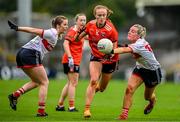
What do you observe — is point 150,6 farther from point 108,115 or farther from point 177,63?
point 108,115

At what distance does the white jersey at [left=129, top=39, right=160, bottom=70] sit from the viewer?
16.2 metres

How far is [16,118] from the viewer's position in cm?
1625

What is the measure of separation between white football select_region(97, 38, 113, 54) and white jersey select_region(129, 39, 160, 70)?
1.63ft

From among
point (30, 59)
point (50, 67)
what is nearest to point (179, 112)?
point (30, 59)

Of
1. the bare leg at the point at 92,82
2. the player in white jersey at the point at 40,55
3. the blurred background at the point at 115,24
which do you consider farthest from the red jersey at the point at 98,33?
the blurred background at the point at 115,24

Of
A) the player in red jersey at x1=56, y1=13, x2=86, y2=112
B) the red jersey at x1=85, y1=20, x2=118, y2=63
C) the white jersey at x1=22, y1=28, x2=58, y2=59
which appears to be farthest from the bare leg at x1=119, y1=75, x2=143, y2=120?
the player in red jersey at x1=56, y1=13, x2=86, y2=112

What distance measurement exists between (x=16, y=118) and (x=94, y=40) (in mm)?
2614

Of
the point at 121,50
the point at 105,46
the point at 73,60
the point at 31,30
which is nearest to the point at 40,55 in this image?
the point at 31,30

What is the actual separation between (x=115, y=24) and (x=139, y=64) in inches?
1983

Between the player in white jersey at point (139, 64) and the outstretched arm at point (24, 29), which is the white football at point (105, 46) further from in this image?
the outstretched arm at point (24, 29)

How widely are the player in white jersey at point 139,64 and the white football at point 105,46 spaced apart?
0.14m

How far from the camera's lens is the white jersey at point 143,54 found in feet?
53.1

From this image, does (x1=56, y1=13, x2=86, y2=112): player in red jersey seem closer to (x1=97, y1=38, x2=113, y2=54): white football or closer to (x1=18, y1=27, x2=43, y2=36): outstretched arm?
(x1=18, y1=27, x2=43, y2=36): outstretched arm

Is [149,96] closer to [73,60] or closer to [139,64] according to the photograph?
[139,64]
